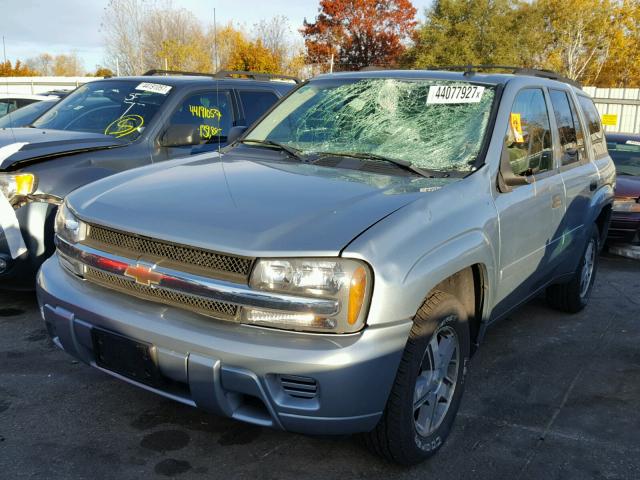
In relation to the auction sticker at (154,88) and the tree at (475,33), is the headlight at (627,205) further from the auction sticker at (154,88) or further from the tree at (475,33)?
the tree at (475,33)

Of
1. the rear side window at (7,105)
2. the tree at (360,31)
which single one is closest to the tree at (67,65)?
the tree at (360,31)

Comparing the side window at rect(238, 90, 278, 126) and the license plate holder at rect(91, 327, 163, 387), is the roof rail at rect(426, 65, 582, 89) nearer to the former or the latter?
the side window at rect(238, 90, 278, 126)

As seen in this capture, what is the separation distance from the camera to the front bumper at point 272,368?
234 cm

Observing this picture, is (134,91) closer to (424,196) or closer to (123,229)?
(123,229)

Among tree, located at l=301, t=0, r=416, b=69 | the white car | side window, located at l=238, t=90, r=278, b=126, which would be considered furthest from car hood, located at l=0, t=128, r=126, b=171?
tree, located at l=301, t=0, r=416, b=69

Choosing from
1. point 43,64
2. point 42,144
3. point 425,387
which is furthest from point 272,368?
point 43,64

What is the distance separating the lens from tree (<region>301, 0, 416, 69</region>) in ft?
145

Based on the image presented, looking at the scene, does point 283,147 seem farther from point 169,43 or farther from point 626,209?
point 169,43

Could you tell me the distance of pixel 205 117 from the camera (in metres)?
5.96

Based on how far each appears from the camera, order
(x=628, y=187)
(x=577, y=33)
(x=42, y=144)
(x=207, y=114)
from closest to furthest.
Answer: (x=42, y=144) → (x=207, y=114) → (x=628, y=187) → (x=577, y=33)

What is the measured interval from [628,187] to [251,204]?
635cm

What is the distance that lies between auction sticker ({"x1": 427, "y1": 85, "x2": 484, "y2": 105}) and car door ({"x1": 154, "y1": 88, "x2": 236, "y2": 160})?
7.45 feet

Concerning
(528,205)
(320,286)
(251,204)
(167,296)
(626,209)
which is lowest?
(626,209)

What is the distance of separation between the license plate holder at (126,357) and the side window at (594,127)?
12.6 feet
